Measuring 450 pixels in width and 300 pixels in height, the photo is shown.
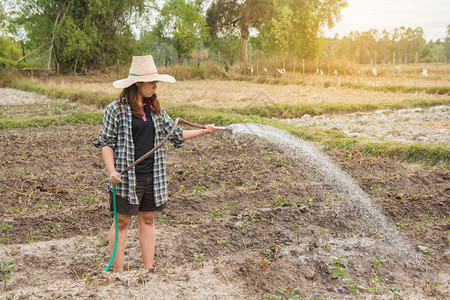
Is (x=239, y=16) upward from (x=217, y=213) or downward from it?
upward

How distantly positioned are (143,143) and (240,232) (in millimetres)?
1183

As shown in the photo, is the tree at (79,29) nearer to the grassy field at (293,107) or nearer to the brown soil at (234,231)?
the grassy field at (293,107)

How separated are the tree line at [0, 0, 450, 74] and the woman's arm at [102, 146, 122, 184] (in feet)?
56.4

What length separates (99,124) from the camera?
8.06 metres

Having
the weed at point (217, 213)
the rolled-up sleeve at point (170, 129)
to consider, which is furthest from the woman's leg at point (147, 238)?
the weed at point (217, 213)

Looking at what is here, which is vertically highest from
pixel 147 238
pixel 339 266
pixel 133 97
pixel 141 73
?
pixel 141 73

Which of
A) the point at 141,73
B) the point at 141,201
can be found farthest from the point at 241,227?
the point at 141,73

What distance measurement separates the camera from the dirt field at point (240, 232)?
258 centimetres

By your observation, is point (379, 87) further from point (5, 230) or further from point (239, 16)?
point (239, 16)

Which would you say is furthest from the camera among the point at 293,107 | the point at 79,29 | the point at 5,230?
the point at 79,29

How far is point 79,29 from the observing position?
1964 cm

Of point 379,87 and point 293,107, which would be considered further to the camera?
point 379,87

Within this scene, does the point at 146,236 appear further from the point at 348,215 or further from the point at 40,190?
the point at 40,190

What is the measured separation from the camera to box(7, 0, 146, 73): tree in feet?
63.9
